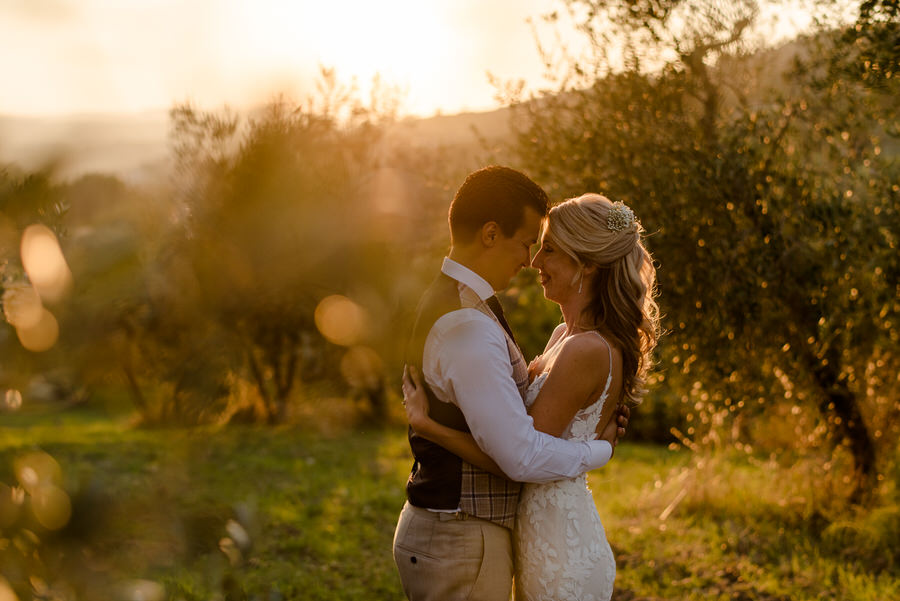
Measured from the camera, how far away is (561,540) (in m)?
3.06

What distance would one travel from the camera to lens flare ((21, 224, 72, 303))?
98cm

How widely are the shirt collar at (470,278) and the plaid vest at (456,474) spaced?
0.02 m

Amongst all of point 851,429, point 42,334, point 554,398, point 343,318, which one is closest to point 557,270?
point 554,398

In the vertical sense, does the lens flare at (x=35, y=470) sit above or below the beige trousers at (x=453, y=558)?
above

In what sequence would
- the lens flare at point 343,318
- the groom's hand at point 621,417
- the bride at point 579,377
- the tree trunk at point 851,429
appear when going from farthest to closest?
the tree trunk at point 851,429 → the groom's hand at point 621,417 → the bride at point 579,377 → the lens flare at point 343,318

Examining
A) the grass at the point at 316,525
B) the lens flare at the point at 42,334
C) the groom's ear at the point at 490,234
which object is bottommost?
the grass at the point at 316,525

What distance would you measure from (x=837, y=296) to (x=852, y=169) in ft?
3.91

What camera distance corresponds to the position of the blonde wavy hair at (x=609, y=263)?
321 centimetres

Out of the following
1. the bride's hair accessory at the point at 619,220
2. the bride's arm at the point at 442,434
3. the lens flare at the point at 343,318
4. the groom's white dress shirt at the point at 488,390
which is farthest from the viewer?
the bride's hair accessory at the point at 619,220

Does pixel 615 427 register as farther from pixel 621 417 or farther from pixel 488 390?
pixel 488 390

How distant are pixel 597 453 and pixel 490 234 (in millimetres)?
967

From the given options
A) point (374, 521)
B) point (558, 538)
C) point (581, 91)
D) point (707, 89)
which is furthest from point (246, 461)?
point (558, 538)

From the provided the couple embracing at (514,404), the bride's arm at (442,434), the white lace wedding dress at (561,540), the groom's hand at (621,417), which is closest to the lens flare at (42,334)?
the couple embracing at (514,404)

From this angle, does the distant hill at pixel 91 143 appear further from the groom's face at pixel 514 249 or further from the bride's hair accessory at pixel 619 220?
the bride's hair accessory at pixel 619 220
